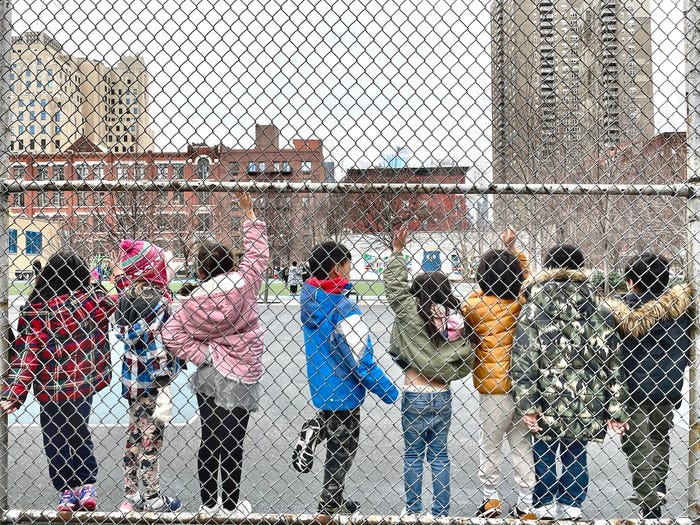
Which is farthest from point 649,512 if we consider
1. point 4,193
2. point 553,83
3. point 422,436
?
point 4,193

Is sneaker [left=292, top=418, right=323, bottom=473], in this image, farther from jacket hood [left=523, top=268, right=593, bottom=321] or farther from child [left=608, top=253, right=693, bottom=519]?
child [left=608, top=253, right=693, bottom=519]

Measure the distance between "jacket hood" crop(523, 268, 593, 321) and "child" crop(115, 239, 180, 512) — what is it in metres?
2.17

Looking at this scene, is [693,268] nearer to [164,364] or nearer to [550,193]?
[550,193]

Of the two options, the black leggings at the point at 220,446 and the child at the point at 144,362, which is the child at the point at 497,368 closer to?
the black leggings at the point at 220,446

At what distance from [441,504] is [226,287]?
1.77m

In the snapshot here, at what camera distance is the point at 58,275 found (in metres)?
3.25

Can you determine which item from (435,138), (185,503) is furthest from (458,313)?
(185,503)

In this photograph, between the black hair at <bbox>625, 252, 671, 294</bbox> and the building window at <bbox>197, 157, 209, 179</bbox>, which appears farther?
the black hair at <bbox>625, 252, 671, 294</bbox>

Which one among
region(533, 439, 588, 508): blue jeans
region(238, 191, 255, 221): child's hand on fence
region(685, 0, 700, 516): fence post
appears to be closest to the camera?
region(685, 0, 700, 516): fence post

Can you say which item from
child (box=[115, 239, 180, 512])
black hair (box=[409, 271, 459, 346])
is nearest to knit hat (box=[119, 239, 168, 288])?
child (box=[115, 239, 180, 512])

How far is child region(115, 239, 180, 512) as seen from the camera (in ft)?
11.0

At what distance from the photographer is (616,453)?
4.78 meters

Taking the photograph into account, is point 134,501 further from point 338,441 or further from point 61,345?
point 338,441

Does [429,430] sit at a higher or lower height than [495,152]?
lower
